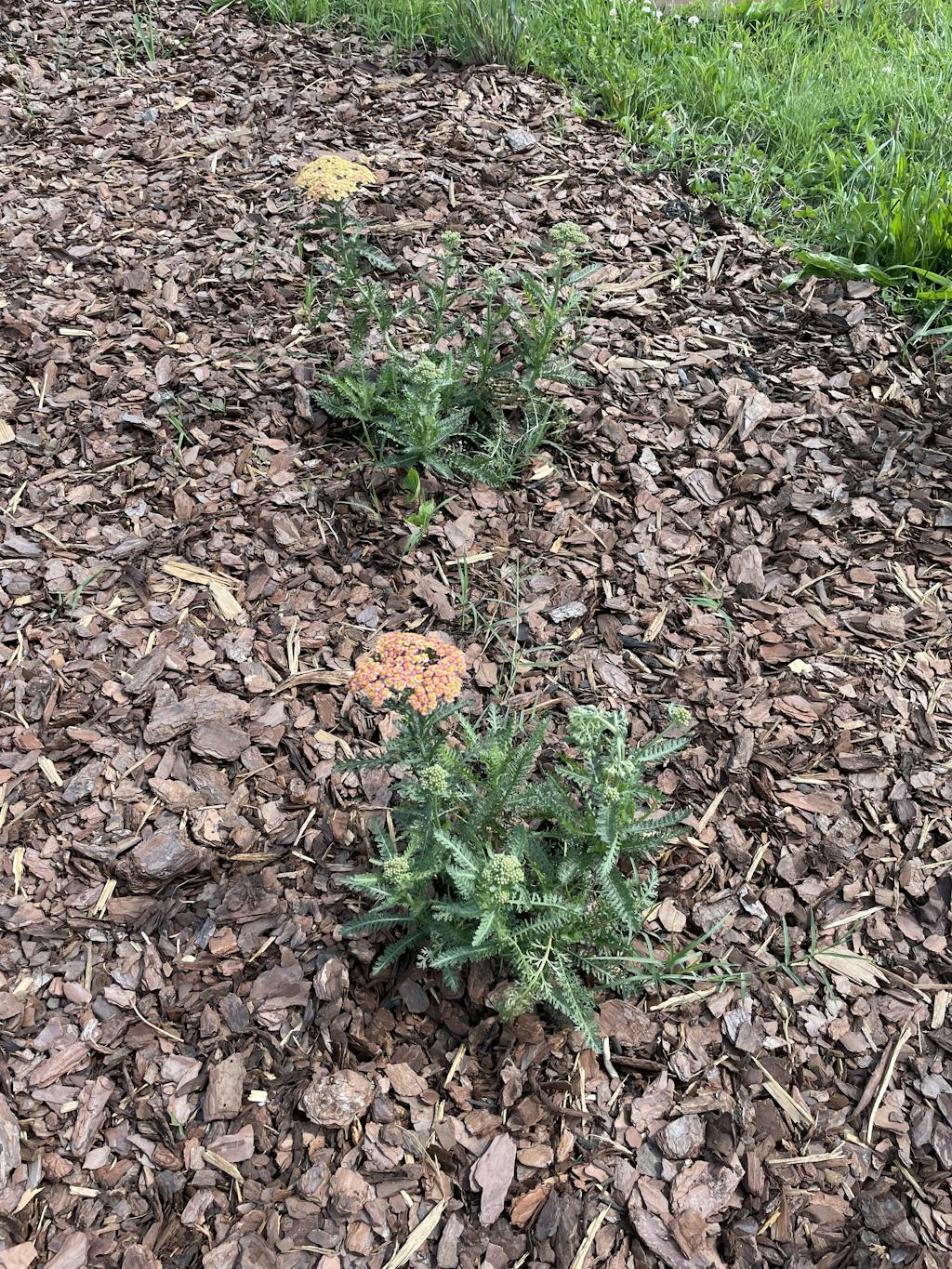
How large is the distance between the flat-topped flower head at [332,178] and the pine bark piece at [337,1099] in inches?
87.1

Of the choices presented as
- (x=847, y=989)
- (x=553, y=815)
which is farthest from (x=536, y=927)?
(x=847, y=989)

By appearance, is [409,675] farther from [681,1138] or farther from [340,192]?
[340,192]

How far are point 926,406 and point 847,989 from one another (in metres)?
2.01

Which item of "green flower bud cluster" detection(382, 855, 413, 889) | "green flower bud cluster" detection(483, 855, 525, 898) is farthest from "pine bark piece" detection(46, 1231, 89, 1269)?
"green flower bud cluster" detection(483, 855, 525, 898)

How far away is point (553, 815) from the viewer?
1.94 metres

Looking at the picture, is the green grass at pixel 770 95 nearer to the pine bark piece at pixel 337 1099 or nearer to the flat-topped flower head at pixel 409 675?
the flat-topped flower head at pixel 409 675

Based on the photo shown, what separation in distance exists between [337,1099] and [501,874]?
642 millimetres

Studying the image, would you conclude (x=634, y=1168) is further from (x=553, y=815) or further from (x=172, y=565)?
(x=172, y=565)

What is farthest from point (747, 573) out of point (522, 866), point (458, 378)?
point (522, 866)

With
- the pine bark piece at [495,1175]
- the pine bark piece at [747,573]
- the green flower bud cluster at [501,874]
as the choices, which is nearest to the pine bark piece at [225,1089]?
the pine bark piece at [495,1175]

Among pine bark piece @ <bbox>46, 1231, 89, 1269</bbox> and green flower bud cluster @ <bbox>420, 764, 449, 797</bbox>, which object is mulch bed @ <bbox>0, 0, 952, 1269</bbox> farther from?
green flower bud cluster @ <bbox>420, 764, 449, 797</bbox>

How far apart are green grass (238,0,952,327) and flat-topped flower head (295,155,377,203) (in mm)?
1797

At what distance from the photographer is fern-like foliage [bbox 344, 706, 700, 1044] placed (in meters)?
1.72

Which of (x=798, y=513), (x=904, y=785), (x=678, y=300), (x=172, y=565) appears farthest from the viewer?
(x=678, y=300)
